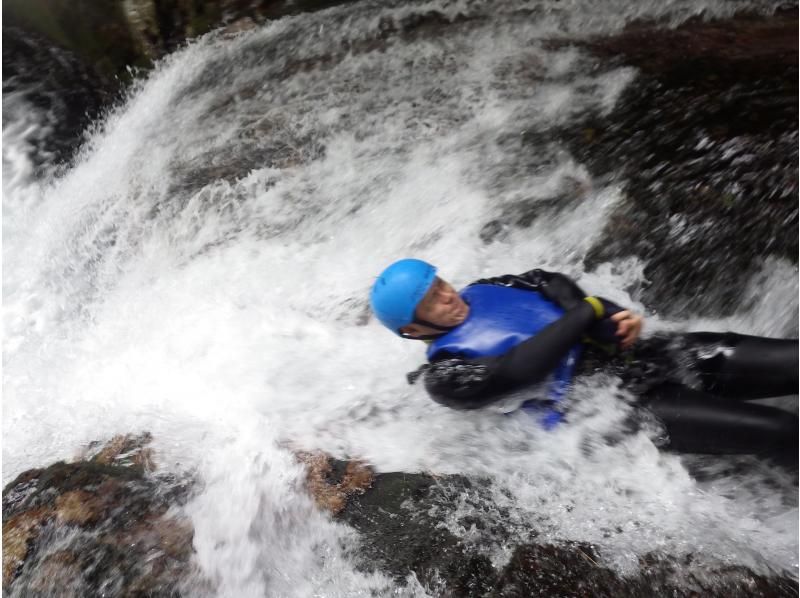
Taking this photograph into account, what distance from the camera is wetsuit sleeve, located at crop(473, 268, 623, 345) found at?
246cm

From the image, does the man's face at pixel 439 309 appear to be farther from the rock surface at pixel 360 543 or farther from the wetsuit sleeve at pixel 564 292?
the rock surface at pixel 360 543

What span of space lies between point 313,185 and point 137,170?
6.08 feet

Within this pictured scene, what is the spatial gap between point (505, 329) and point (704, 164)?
215cm

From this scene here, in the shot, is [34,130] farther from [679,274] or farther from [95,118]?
[679,274]

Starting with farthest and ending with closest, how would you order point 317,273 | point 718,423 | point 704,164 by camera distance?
point 317,273
point 704,164
point 718,423

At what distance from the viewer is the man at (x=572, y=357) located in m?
2.31

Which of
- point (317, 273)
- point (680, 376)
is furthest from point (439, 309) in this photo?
point (317, 273)

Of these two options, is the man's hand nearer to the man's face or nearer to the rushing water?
the rushing water

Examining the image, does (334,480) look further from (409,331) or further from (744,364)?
(744,364)

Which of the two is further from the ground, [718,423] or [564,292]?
[564,292]

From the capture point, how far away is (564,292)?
8.53 ft

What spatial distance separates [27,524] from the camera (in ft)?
10.0

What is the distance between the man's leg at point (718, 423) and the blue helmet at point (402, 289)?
3.58ft

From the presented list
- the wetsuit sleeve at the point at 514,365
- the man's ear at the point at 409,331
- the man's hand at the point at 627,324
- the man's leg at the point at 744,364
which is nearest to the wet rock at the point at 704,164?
the man's leg at the point at 744,364
